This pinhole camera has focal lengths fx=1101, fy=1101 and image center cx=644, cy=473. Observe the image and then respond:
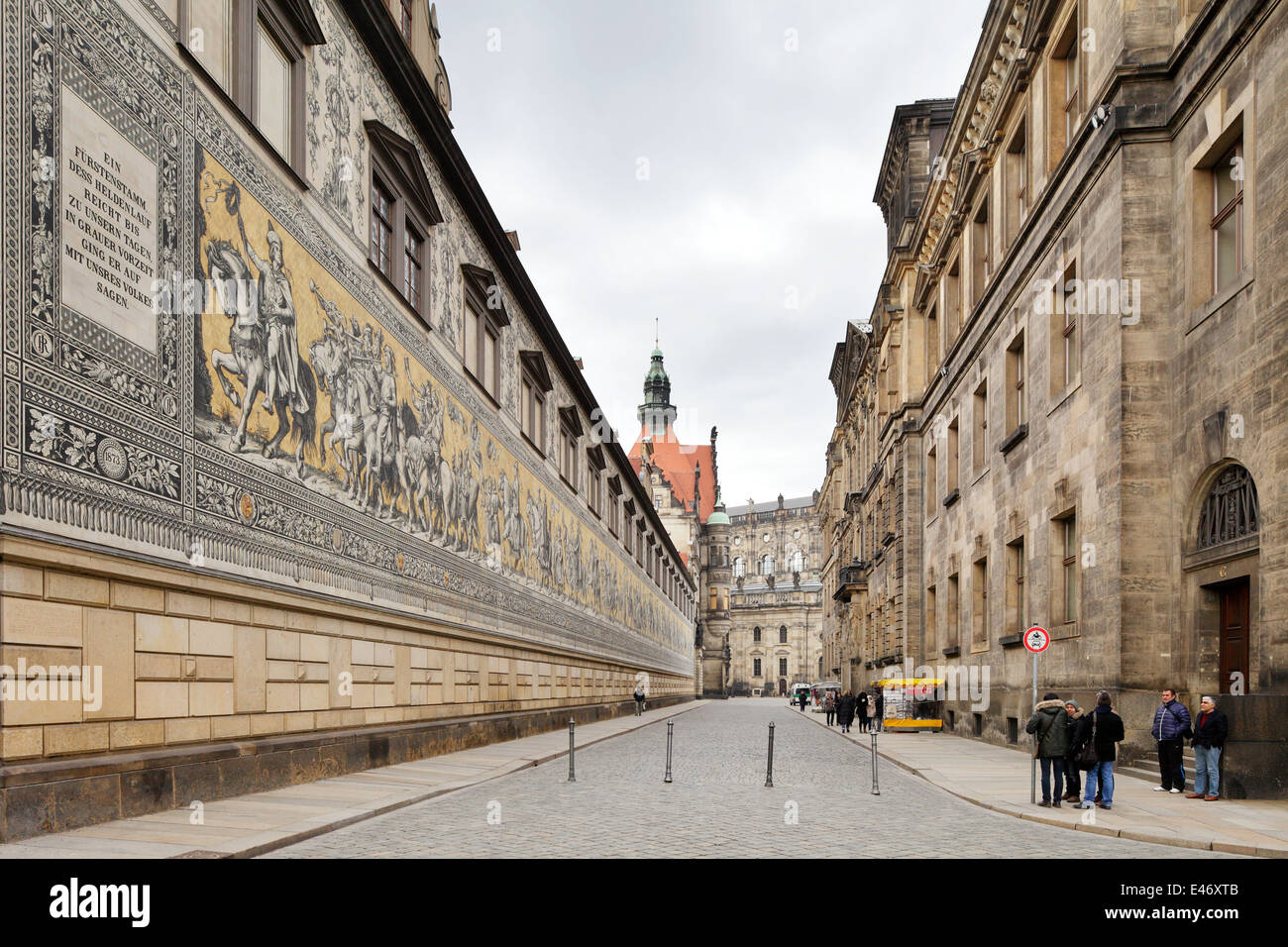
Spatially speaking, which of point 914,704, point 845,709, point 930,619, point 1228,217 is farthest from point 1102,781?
point 930,619

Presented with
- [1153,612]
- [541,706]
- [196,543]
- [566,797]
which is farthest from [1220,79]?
[541,706]

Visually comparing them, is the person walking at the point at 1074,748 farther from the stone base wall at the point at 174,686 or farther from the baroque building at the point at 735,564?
the baroque building at the point at 735,564

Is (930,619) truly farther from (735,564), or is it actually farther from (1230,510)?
(735,564)

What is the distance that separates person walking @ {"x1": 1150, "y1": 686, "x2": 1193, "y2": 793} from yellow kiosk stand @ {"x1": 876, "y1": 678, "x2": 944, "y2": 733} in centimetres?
1910

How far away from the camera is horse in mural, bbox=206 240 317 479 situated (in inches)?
498

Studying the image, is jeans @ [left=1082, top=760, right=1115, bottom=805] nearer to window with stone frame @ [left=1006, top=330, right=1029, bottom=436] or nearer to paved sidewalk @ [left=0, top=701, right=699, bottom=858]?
paved sidewalk @ [left=0, top=701, right=699, bottom=858]

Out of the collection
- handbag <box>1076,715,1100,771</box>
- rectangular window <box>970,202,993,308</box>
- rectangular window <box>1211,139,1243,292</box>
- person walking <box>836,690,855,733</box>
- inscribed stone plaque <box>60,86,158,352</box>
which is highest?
rectangular window <box>970,202,993,308</box>

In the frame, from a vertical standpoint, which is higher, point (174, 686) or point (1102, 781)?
point (174, 686)

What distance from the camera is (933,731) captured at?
34.4 metres

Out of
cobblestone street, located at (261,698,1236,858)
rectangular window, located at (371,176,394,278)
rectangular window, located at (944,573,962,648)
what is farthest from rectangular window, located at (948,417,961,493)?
rectangular window, located at (371,176,394,278)

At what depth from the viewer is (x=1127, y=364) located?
18109 mm

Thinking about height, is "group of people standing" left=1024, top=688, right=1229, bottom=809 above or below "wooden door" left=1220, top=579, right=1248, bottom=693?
below

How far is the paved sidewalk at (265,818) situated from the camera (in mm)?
8617

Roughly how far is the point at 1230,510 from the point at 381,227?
1447 centimetres
